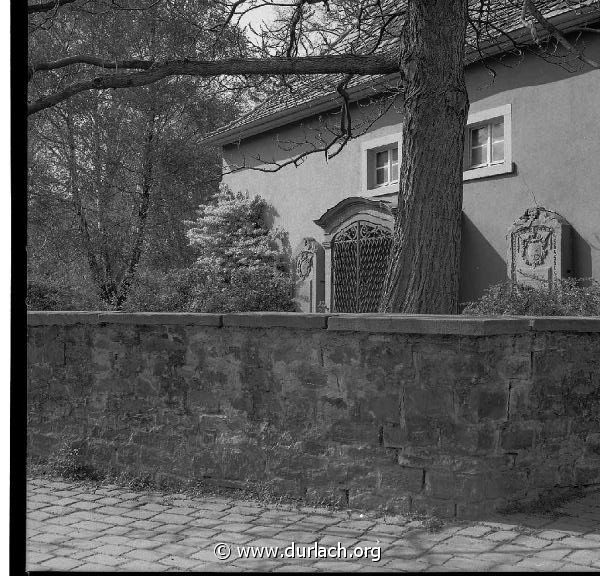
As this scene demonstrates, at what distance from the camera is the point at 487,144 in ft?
36.8

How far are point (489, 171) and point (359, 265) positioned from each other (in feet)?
9.42

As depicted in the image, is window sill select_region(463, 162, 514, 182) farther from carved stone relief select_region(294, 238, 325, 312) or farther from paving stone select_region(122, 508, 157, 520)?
paving stone select_region(122, 508, 157, 520)

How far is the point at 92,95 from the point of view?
2111 cm

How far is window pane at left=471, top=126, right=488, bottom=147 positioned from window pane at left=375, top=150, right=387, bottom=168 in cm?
196

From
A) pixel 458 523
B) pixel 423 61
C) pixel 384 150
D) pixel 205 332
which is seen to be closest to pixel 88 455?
pixel 205 332

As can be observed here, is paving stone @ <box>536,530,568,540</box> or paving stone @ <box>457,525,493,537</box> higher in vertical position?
paving stone @ <box>457,525,493,537</box>

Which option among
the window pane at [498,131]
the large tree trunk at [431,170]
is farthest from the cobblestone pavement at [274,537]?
the window pane at [498,131]

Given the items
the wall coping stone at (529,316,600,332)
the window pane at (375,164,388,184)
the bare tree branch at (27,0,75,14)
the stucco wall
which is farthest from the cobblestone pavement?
the window pane at (375,164,388,184)

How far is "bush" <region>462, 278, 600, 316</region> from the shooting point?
8.34 metres

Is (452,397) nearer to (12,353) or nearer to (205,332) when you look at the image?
(205,332)

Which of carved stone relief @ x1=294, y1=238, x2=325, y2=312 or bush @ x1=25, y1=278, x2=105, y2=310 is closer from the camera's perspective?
bush @ x1=25, y1=278, x2=105, y2=310

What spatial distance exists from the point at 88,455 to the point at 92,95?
54.8 feet

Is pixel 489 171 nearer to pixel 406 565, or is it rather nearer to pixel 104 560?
pixel 406 565

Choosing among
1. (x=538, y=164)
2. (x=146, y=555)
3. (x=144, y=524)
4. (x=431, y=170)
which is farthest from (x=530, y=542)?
(x=538, y=164)
